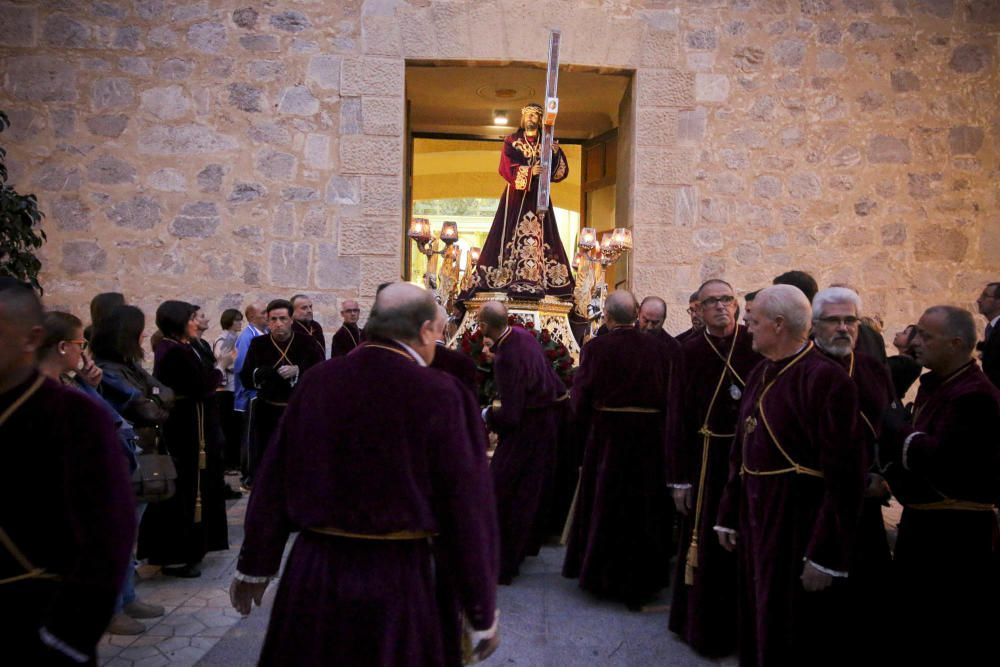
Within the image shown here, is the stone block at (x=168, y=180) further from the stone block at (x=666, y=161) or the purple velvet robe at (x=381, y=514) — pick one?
the purple velvet robe at (x=381, y=514)

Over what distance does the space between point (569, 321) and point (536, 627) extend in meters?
4.71

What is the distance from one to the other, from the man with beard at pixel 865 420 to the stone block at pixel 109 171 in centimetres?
797

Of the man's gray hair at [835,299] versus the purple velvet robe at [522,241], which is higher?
the purple velvet robe at [522,241]

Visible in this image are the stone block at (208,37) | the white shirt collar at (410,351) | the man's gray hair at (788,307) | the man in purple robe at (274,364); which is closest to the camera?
the white shirt collar at (410,351)

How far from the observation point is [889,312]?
9.37 metres

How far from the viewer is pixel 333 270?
30.1 feet

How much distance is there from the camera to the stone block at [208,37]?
9047 millimetres

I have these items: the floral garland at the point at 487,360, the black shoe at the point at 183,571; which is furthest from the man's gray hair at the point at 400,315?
the floral garland at the point at 487,360

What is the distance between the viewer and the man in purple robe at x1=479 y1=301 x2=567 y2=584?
5.21 meters

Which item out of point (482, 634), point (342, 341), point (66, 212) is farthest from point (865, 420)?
point (66, 212)

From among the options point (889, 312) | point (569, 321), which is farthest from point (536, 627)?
point (889, 312)

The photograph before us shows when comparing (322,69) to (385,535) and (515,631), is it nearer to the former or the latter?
(515,631)

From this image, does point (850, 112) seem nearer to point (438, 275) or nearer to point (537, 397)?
point (438, 275)

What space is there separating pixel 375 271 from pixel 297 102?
213cm
